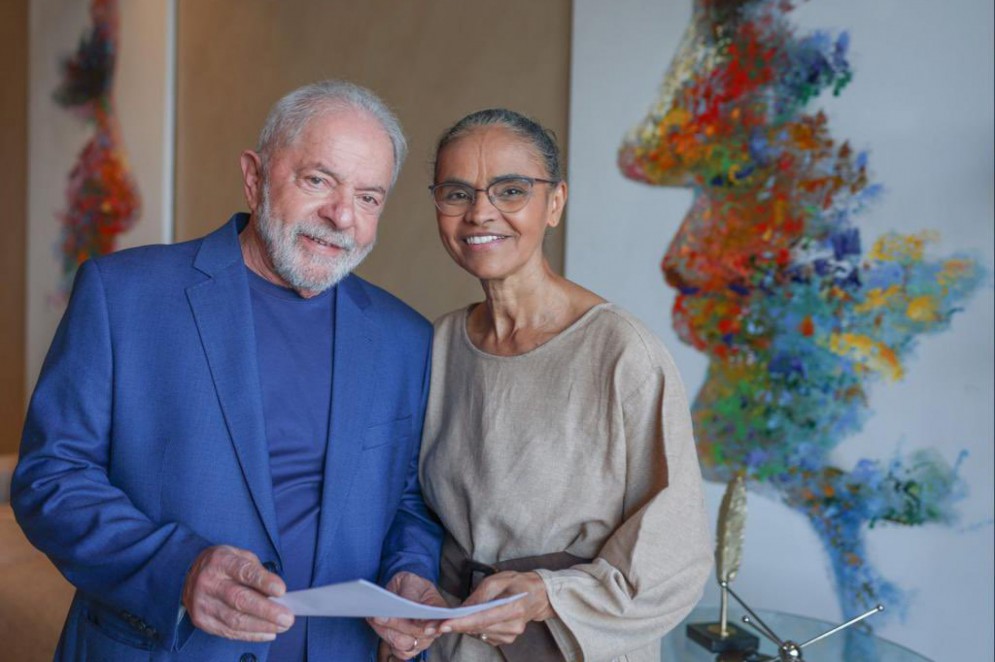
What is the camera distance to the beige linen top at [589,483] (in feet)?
5.26

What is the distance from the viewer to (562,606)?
5.16ft

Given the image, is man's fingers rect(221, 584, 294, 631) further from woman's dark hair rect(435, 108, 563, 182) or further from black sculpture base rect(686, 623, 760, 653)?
black sculpture base rect(686, 623, 760, 653)

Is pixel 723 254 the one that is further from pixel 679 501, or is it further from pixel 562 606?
pixel 562 606

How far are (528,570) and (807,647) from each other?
3.63 feet

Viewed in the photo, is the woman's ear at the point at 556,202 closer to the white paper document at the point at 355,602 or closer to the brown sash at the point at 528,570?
the brown sash at the point at 528,570

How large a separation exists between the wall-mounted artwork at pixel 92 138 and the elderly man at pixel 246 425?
3.60 meters

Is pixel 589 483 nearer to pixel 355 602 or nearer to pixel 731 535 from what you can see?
pixel 355 602

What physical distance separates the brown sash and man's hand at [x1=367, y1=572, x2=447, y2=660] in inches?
2.9

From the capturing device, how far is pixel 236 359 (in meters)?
1.68

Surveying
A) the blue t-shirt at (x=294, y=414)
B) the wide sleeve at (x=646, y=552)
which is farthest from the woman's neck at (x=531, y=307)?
the blue t-shirt at (x=294, y=414)

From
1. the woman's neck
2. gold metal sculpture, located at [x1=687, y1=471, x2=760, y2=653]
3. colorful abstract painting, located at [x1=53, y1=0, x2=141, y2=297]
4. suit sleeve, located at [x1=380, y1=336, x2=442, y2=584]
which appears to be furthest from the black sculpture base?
colorful abstract painting, located at [x1=53, y1=0, x2=141, y2=297]

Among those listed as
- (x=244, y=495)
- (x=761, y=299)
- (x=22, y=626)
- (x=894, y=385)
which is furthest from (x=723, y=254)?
(x=22, y=626)

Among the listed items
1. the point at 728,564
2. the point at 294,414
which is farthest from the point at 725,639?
the point at 294,414

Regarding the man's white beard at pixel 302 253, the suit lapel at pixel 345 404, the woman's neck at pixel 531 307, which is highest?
the man's white beard at pixel 302 253
